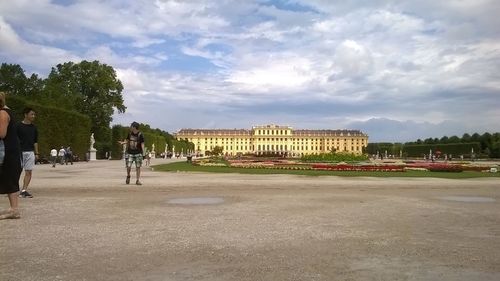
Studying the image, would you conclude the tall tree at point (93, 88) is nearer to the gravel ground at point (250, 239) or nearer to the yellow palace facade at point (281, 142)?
the gravel ground at point (250, 239)

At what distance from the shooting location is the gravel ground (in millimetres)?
5004

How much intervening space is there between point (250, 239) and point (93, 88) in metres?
56.4

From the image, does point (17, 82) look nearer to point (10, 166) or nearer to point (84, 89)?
point (84, 89)

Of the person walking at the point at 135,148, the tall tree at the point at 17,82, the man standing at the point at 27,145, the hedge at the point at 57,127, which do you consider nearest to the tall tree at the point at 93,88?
the tall tree at the point at 17,82

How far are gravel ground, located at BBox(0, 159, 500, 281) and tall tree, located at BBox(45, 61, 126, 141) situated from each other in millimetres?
49936

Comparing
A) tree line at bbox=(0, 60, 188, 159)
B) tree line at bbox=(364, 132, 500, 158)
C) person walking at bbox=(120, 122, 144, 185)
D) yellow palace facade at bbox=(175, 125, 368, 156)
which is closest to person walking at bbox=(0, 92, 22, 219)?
person walking at bbox=(120, 122, 144, 185)

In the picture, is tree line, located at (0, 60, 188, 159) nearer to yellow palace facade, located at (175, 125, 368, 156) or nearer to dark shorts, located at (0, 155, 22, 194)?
dark shorts, located at (0, 155, 22, 194)

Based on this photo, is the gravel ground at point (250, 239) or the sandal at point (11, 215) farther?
the sandal at point (11, 215)

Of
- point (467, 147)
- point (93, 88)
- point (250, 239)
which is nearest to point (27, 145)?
point (250, 239)

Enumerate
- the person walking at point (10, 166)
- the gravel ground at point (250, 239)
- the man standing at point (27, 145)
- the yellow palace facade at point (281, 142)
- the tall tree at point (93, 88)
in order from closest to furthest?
the gravel ground at point (250, 239) → the person walking at point (10, 166) → the man standing at point (27, 145) → the tall tree at point (93, 88) → the yellow palace facade at point (281, 142)

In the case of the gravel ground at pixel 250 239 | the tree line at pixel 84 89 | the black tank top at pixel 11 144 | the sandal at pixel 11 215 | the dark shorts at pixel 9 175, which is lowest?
the gravel ground at pixel 250 239

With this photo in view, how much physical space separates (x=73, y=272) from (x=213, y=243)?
191 centimetres

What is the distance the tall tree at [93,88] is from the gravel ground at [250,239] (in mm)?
49936

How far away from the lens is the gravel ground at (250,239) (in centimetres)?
500
